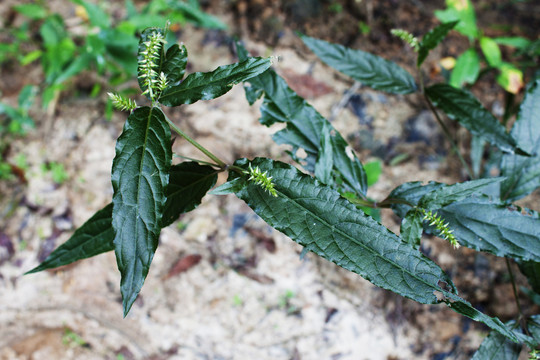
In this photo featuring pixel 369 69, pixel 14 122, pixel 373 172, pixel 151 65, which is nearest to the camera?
pixel 151 65

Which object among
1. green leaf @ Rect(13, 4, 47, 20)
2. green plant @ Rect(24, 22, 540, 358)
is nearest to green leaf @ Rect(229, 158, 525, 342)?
green plant @ Rect(24, 22, 540, 358)

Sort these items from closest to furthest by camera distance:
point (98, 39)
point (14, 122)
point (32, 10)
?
point (98, 39)
point (32, 10)
point (14, 122)

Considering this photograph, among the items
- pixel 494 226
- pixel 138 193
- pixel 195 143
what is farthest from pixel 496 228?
pixel 138 193

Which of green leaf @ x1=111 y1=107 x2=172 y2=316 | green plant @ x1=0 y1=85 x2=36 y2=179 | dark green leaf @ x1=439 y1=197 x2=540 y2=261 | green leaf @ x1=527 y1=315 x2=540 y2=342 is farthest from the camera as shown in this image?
green plant @ x1=0 y1=85 x2=36 y2=179

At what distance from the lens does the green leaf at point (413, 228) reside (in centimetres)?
112

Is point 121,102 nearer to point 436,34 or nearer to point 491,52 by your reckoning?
point 436,34

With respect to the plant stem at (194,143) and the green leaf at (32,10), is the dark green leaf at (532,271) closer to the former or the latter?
the plant stem at (194,143)

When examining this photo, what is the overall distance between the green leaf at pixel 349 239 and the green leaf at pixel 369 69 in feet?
2.53

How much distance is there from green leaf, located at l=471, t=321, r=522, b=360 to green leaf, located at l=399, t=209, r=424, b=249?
47 cm

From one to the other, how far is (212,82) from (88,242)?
2.27 ft

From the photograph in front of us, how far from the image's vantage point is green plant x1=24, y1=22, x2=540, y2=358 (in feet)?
3.04

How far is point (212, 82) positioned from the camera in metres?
0.99

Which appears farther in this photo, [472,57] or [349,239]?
[472,57]

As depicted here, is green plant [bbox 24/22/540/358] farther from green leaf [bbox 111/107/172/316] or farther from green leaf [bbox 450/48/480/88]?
green leaf [bbox 450/48/480/88]
